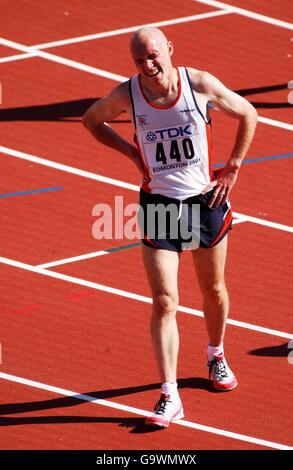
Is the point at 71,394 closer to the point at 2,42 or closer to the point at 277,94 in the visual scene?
the point at 277,94

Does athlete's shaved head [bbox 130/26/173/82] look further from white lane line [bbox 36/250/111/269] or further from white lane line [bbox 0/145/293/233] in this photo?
white lane line [bbox 0/145/293/233]

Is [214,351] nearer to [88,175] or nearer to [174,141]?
[174,141]

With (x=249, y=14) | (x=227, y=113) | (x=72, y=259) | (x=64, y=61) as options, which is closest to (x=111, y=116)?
(x=227, y=113)

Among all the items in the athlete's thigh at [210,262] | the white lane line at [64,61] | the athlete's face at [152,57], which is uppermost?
the white lane line at [64,61]

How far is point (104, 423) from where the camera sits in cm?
787

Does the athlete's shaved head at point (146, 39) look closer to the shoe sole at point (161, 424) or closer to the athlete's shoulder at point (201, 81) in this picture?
the athlete's shoulder at point (201, 81)

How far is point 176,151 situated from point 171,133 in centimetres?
12

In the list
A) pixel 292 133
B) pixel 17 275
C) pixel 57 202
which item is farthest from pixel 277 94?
pixel 17 275

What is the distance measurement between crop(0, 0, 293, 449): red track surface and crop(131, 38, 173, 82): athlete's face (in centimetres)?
219

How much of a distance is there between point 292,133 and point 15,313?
3.99 metres

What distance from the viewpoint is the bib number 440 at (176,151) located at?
24.6ft

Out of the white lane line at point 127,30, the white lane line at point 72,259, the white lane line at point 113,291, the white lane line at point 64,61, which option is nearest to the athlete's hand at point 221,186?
the white lane line at point 113,291

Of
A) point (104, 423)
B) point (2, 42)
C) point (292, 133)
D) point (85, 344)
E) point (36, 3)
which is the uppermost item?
point (36, 3)

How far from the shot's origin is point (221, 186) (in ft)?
25.2
